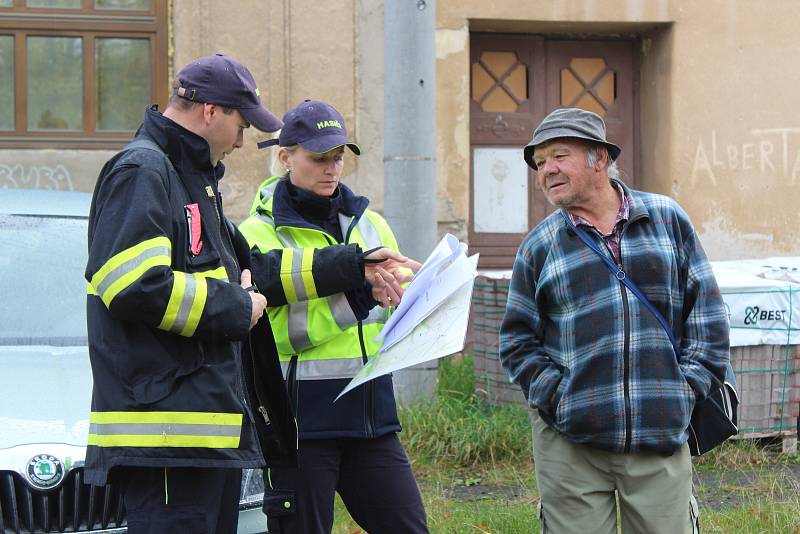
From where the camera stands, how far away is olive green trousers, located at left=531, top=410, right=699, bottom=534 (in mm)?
3428

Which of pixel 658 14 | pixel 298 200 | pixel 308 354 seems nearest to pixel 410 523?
pixel 308 354

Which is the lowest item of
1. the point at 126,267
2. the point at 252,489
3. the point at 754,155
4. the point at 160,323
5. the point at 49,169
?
the point at 252,489

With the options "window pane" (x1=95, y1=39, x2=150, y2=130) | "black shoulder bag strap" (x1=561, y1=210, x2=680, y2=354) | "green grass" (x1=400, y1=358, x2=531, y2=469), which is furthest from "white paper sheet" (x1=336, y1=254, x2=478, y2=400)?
"window pane" (x1=95, y1=39, x2=150, y2=130)

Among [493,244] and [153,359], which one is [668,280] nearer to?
[153,359]

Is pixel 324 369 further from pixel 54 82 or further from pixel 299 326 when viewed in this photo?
pixel 54 82

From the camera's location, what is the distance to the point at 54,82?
9.49 meters

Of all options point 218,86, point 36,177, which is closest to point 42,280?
point 218,86

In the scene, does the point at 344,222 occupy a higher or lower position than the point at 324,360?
higher

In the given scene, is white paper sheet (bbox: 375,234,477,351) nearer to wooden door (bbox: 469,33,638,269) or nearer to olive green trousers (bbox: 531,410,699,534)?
olive green trousers (bbox: 531,410,699,534)

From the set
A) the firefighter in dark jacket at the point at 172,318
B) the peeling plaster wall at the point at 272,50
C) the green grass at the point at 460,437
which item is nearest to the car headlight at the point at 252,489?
the firefighter in dark jacket at the point at 172,318

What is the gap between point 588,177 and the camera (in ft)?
11.7

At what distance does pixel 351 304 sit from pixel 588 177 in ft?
2.86

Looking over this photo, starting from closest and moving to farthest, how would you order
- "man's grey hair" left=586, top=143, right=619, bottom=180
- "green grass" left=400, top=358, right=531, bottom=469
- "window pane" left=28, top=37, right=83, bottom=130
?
"man's grey hair" left=586, top=143, right=619, bottom=180 → "green grass" left=400, top=358, right=531, bottom=469 → "window pane" left=28, top=37, right=83, bottom=130

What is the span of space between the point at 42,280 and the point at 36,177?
15.0 feet
